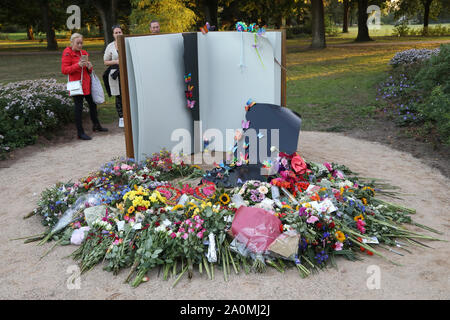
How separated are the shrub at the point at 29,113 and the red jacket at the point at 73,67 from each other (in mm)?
1020

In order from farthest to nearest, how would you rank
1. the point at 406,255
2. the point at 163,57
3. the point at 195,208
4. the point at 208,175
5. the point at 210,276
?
the point at 163,57 → the point at 208,175 → the point at 195,208 → the point at 406,255 → the point at 210,276

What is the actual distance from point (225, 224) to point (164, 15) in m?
18.0

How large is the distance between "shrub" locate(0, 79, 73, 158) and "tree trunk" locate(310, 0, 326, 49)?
16.3m

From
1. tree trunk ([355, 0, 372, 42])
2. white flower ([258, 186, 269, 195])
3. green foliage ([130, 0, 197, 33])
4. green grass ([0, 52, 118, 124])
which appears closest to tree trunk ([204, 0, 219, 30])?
green foliage ([130, 0, 197, 33])

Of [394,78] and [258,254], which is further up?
[394,78]

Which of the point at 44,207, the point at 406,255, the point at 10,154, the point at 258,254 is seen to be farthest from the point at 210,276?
the point at 10,154

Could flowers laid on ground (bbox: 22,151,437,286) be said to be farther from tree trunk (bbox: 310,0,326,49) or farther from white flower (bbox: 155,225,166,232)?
tree trunk (bbox: 310,0,326,49)

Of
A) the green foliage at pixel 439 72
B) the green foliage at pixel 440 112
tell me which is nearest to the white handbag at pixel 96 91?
the green foliage at pixel 440 112

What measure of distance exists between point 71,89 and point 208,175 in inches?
133

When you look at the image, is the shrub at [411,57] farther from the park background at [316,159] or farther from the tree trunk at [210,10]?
the tree trunk at [210,10]

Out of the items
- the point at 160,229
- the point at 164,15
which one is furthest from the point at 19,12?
the point at 160,229

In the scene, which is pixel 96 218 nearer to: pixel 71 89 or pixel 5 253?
pixel 5 253

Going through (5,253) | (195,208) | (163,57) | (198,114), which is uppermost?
(163,57)

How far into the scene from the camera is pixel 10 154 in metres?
6.65
